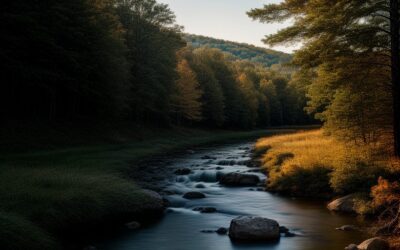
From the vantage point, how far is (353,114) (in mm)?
19453

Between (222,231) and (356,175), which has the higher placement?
(356,175)

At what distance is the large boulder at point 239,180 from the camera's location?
23.4m

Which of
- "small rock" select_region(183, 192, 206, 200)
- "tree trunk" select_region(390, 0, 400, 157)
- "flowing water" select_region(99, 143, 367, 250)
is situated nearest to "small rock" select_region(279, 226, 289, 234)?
"flowing water" select_region(99, 143, 367, 250)

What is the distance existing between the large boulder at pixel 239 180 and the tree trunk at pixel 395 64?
7.95 meters

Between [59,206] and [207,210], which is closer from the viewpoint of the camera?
[59,206]

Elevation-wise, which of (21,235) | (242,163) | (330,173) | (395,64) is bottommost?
(242,163)

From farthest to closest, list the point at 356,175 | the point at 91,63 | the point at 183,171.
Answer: the point at 91,63 < the point at 183,171 < the point at 356,175

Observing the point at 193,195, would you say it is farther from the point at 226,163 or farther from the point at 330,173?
the point at 226,163

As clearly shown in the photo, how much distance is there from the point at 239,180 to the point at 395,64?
10.1 m

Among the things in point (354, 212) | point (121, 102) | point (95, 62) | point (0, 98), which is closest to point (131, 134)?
point (121, 102)

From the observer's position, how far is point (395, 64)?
59.2ft

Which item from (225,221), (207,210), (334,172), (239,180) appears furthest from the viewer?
(239,180)

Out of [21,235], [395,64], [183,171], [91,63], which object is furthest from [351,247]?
[91,63]

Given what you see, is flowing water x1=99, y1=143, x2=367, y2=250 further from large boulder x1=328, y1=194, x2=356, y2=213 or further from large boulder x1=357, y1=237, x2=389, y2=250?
large boulder x1=357, y1=237, x2=389, y2=250
